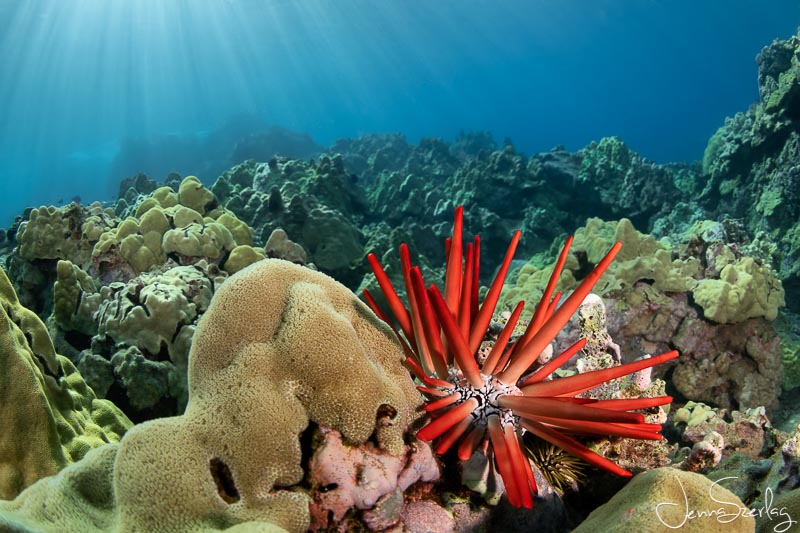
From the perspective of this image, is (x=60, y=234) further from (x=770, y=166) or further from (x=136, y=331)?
(x=770, y=166)

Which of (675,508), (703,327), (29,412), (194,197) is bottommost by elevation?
(29,412)

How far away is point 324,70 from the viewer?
11238 centimetres

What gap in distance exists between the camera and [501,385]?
1.83 metres

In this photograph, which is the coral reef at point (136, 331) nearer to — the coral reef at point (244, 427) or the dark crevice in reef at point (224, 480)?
the coral reef at point (244, 427)

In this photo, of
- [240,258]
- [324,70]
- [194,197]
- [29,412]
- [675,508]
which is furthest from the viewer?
[324,70]

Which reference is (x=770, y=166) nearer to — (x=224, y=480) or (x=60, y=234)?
(x=224, y=480)

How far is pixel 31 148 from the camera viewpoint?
92.7 m

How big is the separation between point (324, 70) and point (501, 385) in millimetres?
122781

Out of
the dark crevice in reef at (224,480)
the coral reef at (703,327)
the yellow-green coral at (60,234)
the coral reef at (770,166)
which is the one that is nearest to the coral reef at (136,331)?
the yellow-green coral at (60,234)

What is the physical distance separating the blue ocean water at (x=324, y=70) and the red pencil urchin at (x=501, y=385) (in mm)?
48761

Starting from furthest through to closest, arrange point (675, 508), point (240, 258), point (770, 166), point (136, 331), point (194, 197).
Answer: point (770, 166) → point (194, 197) → point (240, 258) → point (136, 331) → point (675, 508)

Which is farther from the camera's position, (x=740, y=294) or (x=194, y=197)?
(x=194, y=197)

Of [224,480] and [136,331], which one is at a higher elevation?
[224,480]

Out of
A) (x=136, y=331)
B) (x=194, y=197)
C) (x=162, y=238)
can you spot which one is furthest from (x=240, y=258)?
(x=194, y=197)
